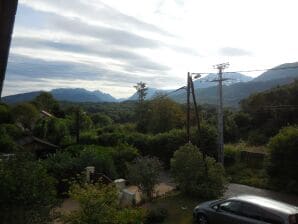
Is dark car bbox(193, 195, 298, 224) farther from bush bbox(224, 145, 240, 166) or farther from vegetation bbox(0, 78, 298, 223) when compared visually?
bush bbox(224, 145, 240, 166)

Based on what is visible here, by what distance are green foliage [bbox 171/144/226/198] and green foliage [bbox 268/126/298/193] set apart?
4.57 m

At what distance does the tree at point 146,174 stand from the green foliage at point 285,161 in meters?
7.43

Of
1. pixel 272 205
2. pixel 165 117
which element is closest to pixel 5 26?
pixel 272 205

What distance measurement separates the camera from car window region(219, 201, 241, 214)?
13375mm

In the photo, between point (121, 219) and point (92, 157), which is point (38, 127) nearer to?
point (92, 157)

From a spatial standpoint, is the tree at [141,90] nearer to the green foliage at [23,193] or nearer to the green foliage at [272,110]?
the green foliage at [272,110]

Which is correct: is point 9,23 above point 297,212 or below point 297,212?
above

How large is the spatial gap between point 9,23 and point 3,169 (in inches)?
405

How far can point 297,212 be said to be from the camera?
1195cm

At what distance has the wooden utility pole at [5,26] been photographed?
183 centimetres

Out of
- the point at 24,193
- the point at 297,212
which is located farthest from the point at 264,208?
the point at 24,193

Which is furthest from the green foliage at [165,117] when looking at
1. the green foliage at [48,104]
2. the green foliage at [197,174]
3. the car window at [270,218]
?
the car window at [270,218]

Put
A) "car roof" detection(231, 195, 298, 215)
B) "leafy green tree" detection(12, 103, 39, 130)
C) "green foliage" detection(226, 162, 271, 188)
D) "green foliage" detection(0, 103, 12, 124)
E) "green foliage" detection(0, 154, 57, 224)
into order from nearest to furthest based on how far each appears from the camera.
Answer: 1. "green foliage" detection(0, 154, 57, 224)
2. "car roof" detection(231, 195, 298, 215)
3. "green foliage" detection(226, 162, 271, 188)
4. "green foliage" detection(0, 103, 12, 124)
5. "leafy green tree" detection(12, 103, 39, 130)

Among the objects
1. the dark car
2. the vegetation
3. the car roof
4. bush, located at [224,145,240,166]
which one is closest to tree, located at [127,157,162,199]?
the vegetation
